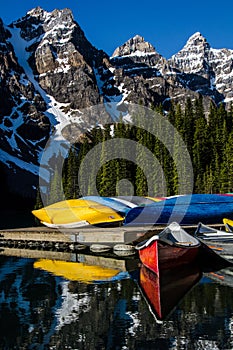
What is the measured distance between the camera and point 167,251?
72.6 ft

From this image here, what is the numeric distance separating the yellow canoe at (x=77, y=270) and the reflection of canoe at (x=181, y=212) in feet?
30.6

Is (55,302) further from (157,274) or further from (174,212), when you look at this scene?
(174,212)

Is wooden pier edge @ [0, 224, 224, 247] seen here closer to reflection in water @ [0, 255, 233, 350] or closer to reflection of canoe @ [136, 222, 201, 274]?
reflection of canoe @ [136, 222, 201, 274]

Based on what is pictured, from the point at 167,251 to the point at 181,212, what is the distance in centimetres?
1692

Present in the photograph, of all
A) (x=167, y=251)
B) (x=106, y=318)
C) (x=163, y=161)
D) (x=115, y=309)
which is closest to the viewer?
(x=106, y=318)

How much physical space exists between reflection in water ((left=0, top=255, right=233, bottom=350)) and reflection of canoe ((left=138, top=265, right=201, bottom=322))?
32 centimetres

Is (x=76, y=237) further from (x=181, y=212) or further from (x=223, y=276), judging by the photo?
(x=223, y=276)

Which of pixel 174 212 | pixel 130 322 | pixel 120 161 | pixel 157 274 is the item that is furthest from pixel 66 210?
pixel 120 161

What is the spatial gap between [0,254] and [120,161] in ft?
149

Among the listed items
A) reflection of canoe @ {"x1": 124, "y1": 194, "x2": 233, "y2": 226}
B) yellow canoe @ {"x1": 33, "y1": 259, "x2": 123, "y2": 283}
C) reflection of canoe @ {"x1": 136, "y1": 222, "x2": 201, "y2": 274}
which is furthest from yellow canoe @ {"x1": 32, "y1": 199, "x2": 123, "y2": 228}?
reflection of canoe @ {"x1": 136, "y1": 222, "x2": 201, "y2": 274}

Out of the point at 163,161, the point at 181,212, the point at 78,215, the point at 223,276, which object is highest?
the point at 163,161

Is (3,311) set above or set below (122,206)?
below

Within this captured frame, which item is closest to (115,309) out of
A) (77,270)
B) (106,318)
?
(106,318)

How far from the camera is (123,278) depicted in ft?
80.6
